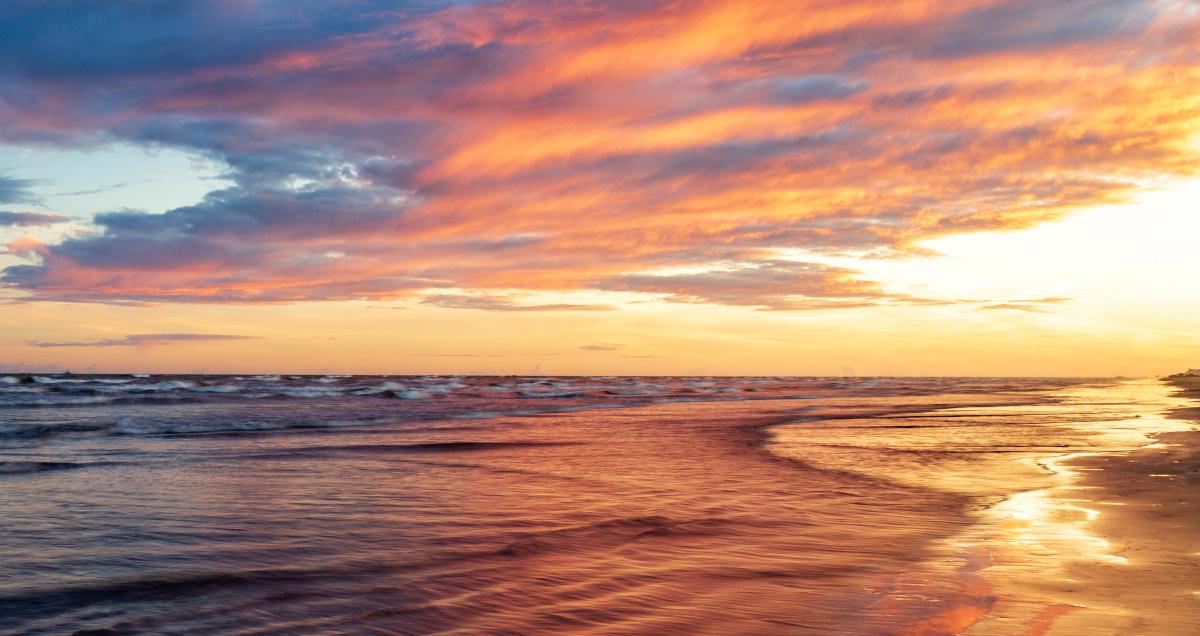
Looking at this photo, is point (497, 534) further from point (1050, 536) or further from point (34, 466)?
point (34, 466)

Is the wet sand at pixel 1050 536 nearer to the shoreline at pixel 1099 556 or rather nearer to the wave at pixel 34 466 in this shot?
the shoreline at pixel 1099 556

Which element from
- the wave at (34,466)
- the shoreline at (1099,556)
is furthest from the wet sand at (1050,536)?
the wave at (34,466)

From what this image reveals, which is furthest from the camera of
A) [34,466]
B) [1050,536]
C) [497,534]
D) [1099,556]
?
[34,466]

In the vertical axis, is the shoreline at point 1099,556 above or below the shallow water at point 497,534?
above

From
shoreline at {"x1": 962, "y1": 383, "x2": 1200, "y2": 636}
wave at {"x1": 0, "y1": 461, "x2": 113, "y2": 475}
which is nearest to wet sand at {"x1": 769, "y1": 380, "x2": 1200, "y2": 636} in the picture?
shoreline at {"x1": 962, "y1": 383, "x2": 1200, "y2": 636}

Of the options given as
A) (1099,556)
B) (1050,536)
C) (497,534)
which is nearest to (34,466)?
(497,534)

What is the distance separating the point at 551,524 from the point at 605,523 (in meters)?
0.58

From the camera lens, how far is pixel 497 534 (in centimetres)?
855

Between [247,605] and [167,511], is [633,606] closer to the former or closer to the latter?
[247,605]

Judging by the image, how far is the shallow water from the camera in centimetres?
576

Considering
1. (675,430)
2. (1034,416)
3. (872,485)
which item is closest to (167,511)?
(872,485)

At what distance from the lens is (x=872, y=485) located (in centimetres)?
1186

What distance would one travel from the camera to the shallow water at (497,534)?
5.76 meters

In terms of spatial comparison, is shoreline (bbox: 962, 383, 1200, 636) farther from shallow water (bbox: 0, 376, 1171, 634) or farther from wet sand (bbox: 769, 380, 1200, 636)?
shallow water (bbox: 0, 376, 1171, 634)
